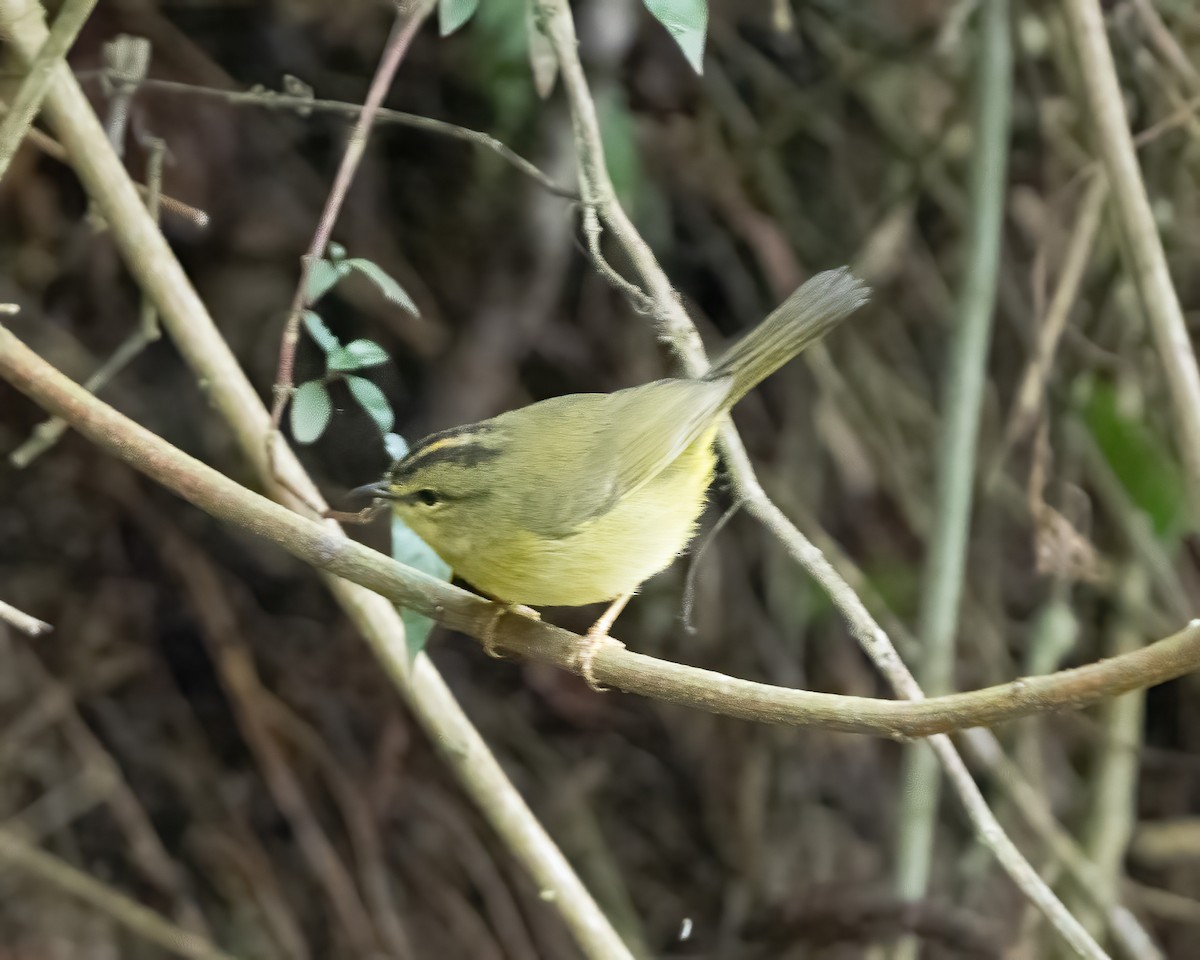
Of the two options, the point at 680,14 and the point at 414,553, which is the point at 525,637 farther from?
the point at 680,14

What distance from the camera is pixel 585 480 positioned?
1.92m

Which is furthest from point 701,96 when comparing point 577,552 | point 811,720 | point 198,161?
point 811,720

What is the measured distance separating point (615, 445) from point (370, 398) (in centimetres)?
46

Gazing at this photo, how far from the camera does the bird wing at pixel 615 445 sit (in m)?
1.87

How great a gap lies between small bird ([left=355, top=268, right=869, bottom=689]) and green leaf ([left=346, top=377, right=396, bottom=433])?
5.8 inches

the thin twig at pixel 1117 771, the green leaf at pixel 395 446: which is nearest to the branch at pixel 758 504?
the green leaf at pixel 395 446

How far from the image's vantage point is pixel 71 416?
150cm

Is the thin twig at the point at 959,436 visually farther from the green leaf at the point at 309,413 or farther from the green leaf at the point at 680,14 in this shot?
the green leaf at the point at 309,413

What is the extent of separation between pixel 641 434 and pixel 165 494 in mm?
1428

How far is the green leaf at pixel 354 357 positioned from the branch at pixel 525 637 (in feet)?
0.75

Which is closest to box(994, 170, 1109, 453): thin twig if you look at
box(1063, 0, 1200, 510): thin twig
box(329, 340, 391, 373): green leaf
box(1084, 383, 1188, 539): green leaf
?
box(1084, 383, 1188, 539): green leaf

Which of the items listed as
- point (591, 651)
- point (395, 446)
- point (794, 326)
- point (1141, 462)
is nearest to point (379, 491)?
point (395, 446)

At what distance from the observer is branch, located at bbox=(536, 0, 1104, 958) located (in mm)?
1622

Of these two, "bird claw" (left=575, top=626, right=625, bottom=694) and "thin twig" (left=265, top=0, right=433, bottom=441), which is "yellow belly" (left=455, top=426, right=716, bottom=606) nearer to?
"bird claw" (left=575, top=626, right=625, bottom=694)
